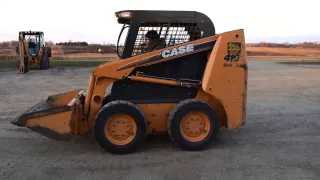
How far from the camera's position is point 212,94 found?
6.27 m

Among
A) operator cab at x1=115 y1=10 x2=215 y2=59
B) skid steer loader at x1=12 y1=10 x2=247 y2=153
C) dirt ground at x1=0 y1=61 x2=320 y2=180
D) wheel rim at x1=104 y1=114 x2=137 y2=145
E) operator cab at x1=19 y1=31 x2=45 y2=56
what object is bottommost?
dirt ground at x1=0 y1=61 x2=320 y2=180

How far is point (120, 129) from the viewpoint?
611 cm

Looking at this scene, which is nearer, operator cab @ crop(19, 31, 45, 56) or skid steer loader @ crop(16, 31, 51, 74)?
skid steer loader @ crop(16, 31, 51, 74)

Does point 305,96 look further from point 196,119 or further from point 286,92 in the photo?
point 196,119

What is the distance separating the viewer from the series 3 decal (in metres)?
6.23

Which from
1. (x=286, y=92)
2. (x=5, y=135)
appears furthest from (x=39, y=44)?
(x=5, y=135)

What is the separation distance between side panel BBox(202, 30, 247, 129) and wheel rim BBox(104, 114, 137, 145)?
1332 millimetres

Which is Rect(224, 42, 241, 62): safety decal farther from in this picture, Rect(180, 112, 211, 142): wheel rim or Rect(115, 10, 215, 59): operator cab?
Rect(180, 112, 211, 142): wheel rim

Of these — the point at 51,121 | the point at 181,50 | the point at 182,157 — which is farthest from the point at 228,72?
the point at 51,121

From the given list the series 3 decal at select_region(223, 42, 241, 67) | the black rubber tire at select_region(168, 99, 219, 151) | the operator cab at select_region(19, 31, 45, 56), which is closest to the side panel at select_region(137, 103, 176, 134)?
the black rubber tire at select_region(168, 99, 219, 151)

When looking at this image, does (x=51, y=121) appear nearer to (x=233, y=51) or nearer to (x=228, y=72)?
(x=228, y=72)

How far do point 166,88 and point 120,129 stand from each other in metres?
1.04

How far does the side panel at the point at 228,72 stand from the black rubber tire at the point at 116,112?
1.18 metres

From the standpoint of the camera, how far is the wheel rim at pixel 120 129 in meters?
6.07
